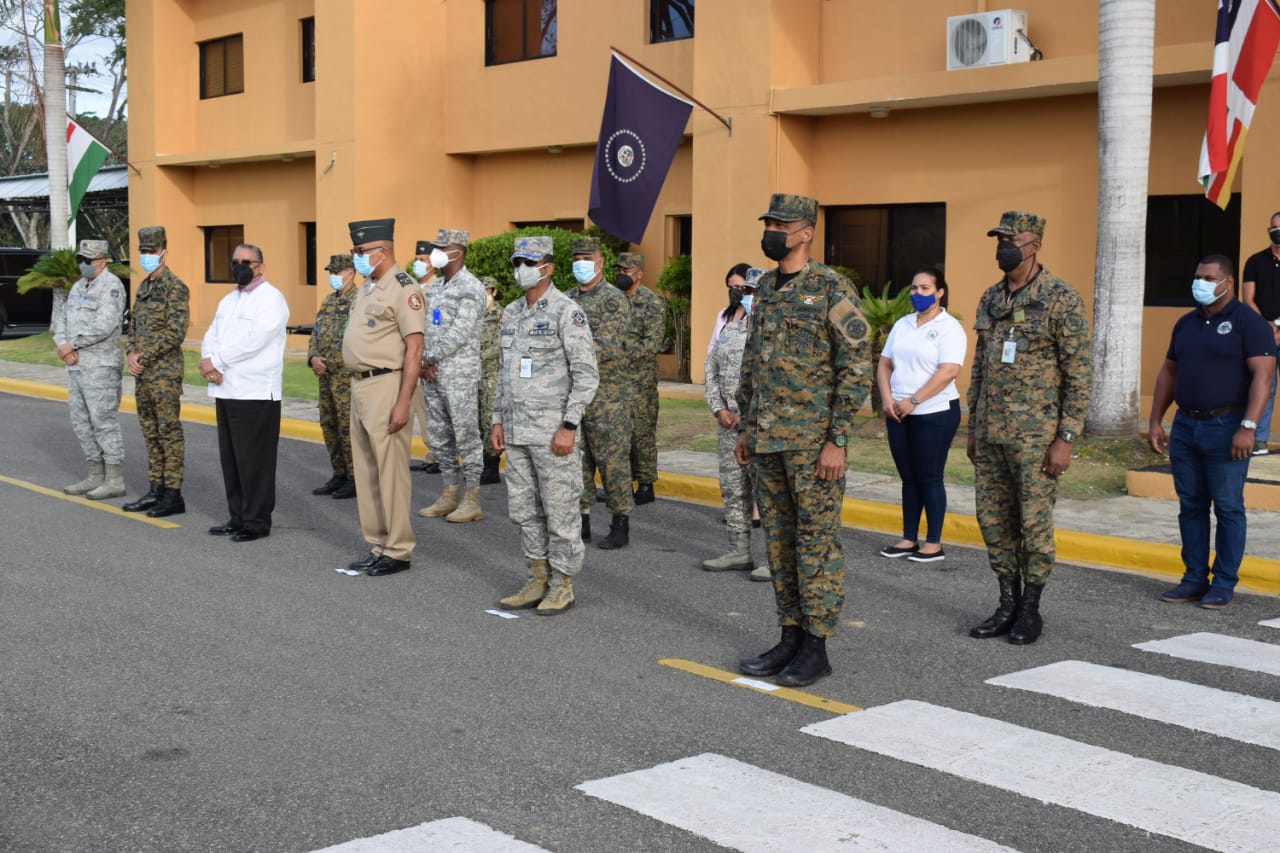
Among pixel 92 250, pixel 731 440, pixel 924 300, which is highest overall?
pixel 92 250

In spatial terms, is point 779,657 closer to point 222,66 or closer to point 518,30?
point 518,30

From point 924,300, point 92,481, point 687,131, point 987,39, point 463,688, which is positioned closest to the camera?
point 463,688

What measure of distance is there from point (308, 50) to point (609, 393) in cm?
1876

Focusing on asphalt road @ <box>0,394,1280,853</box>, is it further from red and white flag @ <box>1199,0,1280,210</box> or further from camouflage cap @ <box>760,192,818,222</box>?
red and white flag @ <box>1199,0,1280,210</box>

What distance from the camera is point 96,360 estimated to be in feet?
36.9

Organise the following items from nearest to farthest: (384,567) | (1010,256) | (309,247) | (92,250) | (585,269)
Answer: (1010,256), (384,567), (585,269), (92,250), (309,247)

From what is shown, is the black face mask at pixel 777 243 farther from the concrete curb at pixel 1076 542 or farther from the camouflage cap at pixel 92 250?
the camouflage cap at pixel 92 250

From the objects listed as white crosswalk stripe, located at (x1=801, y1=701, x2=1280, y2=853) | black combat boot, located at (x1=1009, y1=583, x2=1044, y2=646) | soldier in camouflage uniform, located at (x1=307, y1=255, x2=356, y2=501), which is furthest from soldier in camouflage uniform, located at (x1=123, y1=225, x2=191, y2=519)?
white crosswalk stripe, located at (x1=801, y1=701, x2=1280, y2=853)

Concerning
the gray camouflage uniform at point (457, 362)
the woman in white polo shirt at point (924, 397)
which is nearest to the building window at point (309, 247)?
the gray camouflage uniform at point (457, 362)

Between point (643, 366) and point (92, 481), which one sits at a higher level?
point (643, 366)

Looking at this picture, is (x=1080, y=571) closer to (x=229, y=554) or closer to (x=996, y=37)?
(x=229, y=554)

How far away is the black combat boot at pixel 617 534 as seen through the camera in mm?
9719

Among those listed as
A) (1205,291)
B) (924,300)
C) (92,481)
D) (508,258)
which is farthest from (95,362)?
(508,258)

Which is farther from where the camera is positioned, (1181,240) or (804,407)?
(1181,240)
